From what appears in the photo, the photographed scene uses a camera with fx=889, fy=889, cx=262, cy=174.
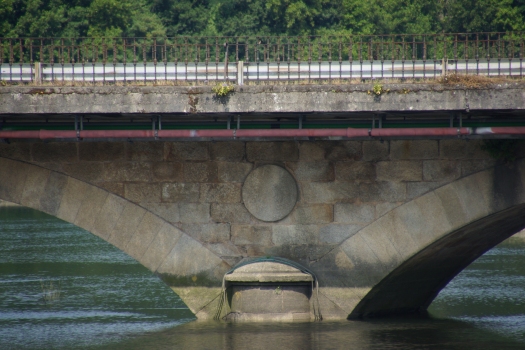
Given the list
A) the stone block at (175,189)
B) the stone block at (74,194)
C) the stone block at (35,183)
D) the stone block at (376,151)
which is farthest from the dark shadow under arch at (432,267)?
the stone block at (35,183)

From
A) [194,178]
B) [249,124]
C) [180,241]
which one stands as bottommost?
[180,241]

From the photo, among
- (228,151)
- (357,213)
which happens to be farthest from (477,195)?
(228,151)

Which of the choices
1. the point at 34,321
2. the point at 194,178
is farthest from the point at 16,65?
the point at 34,321

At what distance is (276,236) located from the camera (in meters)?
10.7

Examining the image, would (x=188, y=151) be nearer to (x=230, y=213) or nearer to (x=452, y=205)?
(x=230, y=213)

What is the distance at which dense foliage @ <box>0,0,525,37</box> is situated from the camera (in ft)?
131

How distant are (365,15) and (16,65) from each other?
113ft

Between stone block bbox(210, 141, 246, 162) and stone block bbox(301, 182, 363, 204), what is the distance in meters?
0.87

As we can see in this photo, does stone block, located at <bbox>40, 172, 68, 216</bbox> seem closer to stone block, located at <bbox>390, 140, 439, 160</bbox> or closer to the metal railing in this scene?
the metal railing

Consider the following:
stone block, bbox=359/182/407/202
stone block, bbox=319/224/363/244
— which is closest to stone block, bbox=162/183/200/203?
stone block, bbox=319/224/363/244

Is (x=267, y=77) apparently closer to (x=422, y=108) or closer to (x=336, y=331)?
(x=422, y=108)

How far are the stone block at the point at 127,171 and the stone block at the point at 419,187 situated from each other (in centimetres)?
311

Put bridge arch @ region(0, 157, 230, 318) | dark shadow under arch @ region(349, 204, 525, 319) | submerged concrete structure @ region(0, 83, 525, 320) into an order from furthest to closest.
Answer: dark shadow under arch @ region(349, 204, 525, 319) < bridge arch @ region(0, 157, 230, 318) < submerged concrete structure @ region(0, 83, 525, 320)

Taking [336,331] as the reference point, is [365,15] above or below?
above
